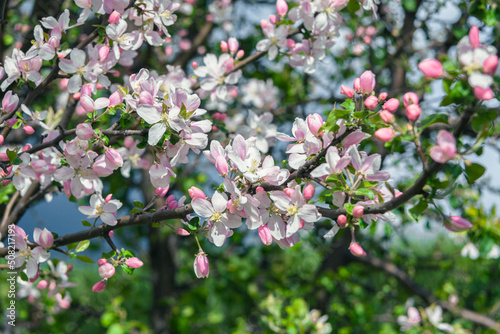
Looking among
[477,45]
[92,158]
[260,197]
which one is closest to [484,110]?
[477,45]

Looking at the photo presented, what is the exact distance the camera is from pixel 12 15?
3186 millimetres

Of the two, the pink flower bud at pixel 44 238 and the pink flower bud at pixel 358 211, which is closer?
the pink flower bud at pixel 358 211

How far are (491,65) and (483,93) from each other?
0.06m

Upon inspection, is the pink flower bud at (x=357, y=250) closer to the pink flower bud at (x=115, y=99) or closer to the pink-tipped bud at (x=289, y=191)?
the pink-tipped bud at (x=289, y=191)

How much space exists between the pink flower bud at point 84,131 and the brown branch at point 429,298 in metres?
2.71

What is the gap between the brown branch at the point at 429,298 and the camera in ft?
10.5

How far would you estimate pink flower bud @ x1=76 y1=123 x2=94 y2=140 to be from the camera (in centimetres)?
124

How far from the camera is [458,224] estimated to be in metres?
0.98

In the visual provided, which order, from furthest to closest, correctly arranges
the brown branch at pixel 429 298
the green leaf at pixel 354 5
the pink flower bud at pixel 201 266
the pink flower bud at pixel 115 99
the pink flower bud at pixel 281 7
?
the brown branch at pixel 429 298 < the pink flower bud at pixel 281 7 < the green leaf at pixel 354 5 < the pink flower bud at pixel 115 99 < the pink flower bud at pixel 201 266

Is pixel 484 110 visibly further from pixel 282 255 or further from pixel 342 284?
pixel 282 255

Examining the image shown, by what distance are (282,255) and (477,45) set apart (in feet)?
15.3

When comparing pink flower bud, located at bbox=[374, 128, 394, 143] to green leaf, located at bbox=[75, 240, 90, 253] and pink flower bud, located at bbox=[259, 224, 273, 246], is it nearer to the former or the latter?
pink flower bud, located at bbox=[259, 224, 273, 246]

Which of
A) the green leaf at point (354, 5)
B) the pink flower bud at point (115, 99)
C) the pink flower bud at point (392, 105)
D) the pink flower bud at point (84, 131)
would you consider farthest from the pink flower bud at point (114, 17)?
the pink flower bud at point (392, 105)

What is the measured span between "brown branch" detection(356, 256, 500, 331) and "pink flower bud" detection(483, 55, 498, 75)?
2.77 m
